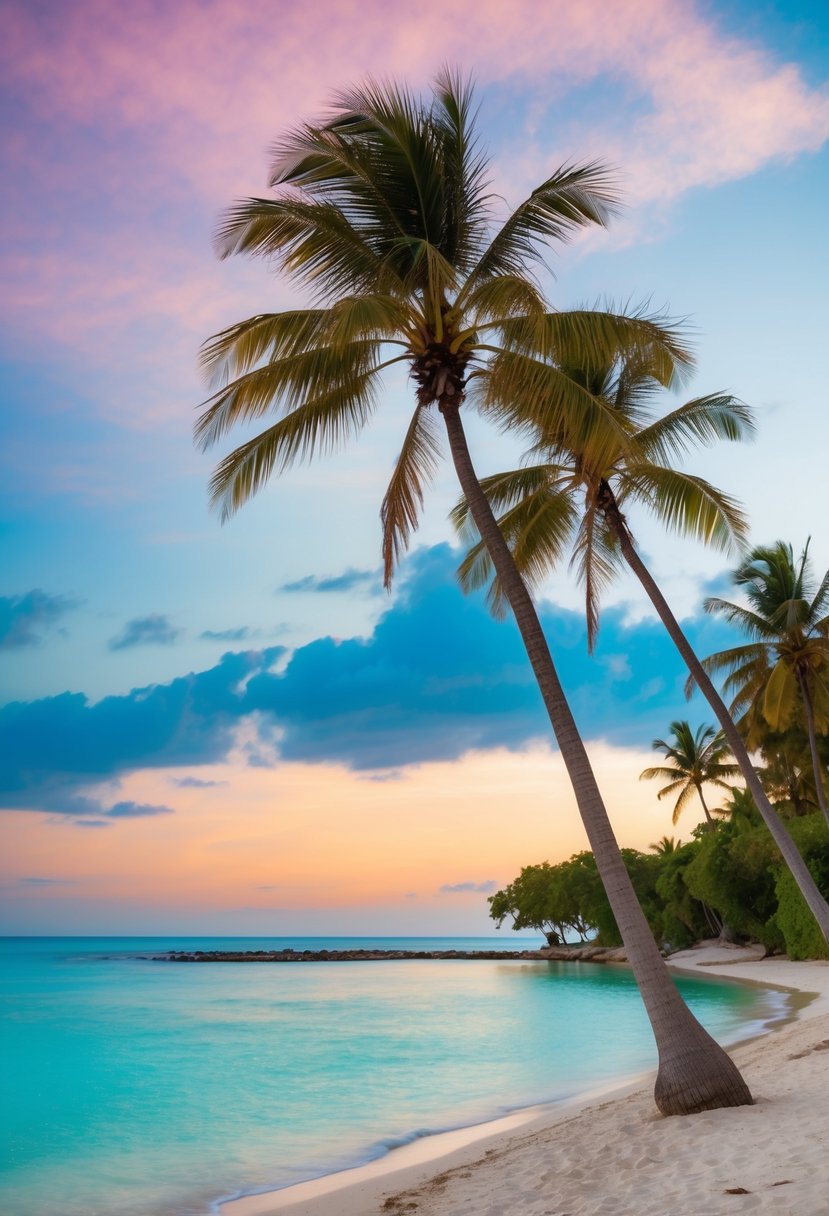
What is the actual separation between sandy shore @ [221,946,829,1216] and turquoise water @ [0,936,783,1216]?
1.61 metres

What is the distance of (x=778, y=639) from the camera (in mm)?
20281

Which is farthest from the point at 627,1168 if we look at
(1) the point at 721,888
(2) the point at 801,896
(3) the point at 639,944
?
(1) the point at 721,888

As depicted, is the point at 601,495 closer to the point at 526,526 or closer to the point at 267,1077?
the point at 526,526

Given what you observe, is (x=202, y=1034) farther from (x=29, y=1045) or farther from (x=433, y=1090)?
(x=433, y=1090)

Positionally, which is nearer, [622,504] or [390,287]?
[390,287]

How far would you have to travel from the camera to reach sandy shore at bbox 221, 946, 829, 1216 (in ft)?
16.5

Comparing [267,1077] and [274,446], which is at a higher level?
[274,446]

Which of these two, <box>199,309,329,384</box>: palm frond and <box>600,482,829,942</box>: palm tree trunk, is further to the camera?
<box>600,482,829,942</box>: palm tree trunk

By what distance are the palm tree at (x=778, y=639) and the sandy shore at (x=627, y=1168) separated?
10791 millimetres

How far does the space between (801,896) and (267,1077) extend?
829 inches

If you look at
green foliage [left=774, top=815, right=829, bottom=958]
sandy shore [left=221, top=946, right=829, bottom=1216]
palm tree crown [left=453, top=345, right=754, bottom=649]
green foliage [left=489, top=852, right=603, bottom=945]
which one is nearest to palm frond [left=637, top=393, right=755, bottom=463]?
palm tree crown [left=453, top=345, right=754, bottom=649]

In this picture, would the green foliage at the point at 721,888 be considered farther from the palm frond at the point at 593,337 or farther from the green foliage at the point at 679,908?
the palm frond at the point at 593,337

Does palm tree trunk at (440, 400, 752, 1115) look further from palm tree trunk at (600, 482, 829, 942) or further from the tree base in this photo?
palm tree trunk at (600, 482, 829, 942)

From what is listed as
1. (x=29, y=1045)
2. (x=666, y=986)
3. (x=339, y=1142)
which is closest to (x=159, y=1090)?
(x=339, y=1142)
